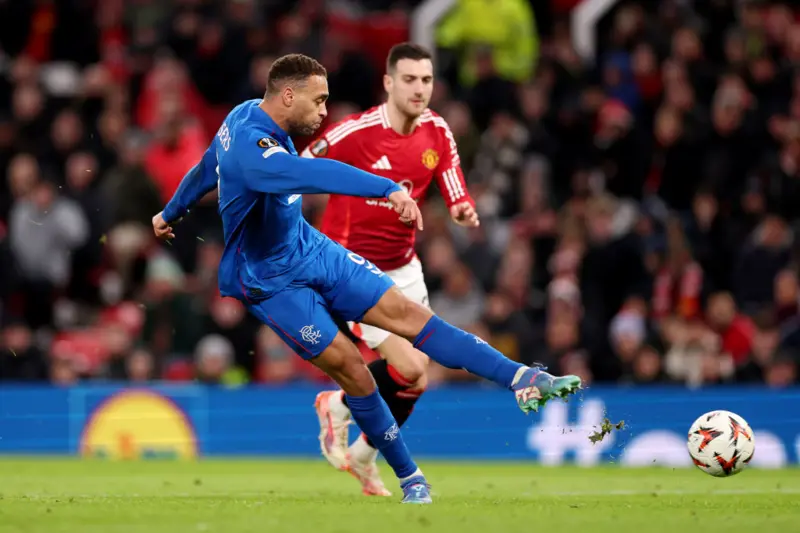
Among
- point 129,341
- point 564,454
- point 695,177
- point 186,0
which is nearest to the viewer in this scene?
point 564,454

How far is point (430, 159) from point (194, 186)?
1767 mm

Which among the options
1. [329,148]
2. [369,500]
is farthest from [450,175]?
[369,500]

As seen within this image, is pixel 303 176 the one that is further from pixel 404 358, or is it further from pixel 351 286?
pixel 404 358

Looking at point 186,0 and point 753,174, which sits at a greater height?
point 186,0

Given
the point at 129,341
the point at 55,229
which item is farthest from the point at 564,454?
the point at 55,229

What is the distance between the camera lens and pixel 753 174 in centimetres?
1641

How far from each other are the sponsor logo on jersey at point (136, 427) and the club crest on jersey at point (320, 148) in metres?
5.32

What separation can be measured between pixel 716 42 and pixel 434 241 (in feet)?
16.5

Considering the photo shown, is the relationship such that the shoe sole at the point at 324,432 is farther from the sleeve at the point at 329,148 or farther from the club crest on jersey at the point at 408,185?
the sleeve at the point at 329,148

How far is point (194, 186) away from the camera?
9023 millimetres

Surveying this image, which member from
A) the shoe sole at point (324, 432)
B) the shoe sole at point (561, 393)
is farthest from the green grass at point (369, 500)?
the shoe sole at point (561, 393)

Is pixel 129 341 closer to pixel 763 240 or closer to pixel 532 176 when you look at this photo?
pixel 532 176

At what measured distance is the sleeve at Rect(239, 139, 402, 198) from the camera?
785 cm

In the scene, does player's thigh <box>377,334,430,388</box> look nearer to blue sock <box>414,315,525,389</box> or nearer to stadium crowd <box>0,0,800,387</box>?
blue sock <box>414,315,525,389</box>
